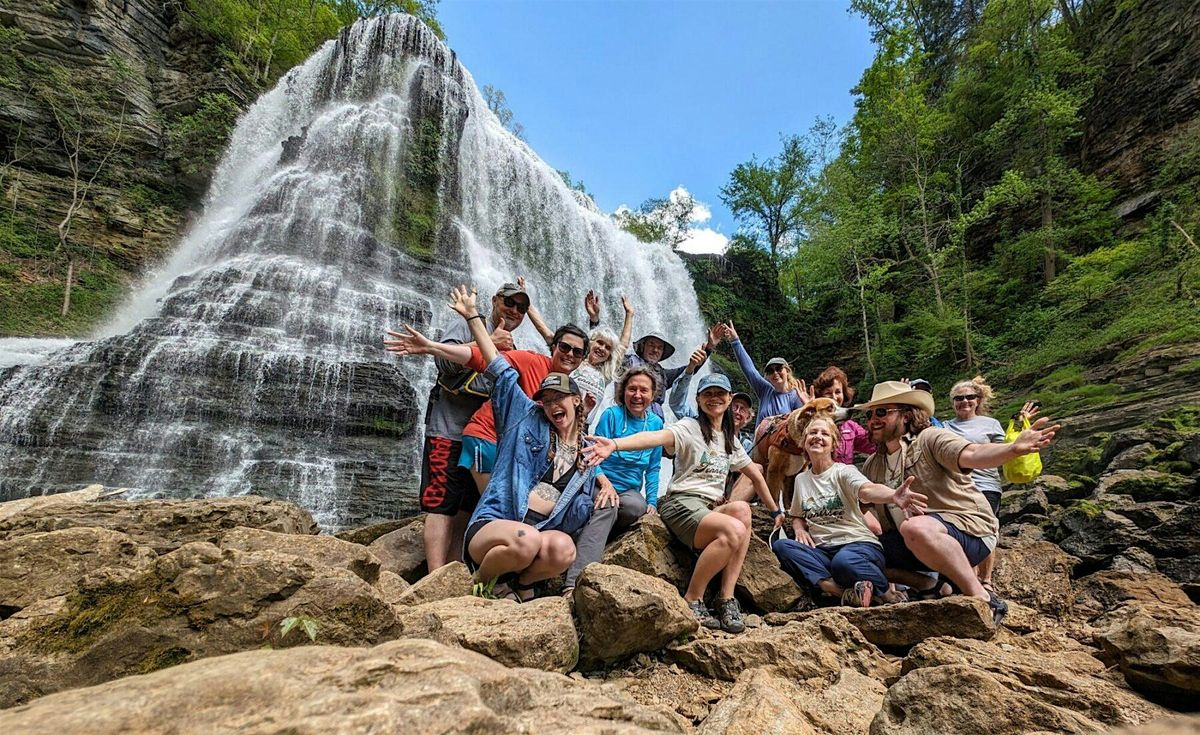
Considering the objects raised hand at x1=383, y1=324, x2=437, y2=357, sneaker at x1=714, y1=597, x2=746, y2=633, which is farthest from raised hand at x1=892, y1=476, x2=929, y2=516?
raised hand at x1=383, y1=324, x2=437, y2=357

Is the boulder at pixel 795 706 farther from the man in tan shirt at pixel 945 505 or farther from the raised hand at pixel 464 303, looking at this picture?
the raised hand at pixel 464 303

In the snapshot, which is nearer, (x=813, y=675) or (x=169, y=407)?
(x=813, y=675)

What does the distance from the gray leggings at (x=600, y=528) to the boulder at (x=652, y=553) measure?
8 cm

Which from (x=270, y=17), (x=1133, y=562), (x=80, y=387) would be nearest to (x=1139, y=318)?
(x=1133, y=562)

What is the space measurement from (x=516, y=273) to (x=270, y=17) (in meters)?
17.2

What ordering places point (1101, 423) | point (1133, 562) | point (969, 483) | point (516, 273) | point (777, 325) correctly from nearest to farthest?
point (969, 483)
point (1133, 562)
point (1101, 423)
point (516, 273)
point (777, 325)

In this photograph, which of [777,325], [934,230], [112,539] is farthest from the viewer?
[777,325]

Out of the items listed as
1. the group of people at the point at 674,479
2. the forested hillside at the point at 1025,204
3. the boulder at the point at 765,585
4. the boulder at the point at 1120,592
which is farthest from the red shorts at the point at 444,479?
the forested hillside at the point at 1025,204

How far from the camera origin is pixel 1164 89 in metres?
14.4

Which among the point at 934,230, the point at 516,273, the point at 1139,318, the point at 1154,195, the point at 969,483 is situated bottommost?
the point at 969,483

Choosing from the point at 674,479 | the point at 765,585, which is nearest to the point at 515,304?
the point at 674,479

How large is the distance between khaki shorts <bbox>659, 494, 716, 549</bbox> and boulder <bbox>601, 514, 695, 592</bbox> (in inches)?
3.6

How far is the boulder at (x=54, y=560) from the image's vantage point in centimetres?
220

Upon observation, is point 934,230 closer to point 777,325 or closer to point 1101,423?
point 777,325
